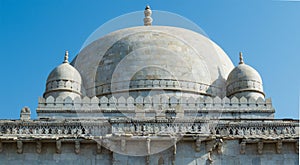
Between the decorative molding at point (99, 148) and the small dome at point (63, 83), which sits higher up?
the small dome at point (63, 83)

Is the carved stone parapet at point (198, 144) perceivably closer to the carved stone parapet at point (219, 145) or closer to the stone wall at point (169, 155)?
the stone wall at point (169, 155)

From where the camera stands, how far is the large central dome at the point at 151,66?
2188 cm

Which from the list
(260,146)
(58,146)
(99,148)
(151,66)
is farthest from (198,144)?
(151,66)

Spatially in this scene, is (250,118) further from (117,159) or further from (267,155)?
(117,159)

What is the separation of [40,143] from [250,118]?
26.8 feet

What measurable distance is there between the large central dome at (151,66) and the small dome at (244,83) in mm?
701

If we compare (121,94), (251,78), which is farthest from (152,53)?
(251,78)

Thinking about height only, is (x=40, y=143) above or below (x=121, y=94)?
below

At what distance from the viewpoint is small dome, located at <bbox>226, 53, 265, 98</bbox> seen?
21886 millimetres

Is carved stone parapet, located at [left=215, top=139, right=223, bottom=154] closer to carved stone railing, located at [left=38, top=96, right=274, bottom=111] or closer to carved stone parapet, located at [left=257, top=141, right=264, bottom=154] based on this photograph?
carved stone parapet, located at [left=257, top=141, right=264, bottom=154]

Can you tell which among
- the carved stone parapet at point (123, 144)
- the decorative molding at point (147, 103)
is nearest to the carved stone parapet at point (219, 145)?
the carved stone parapet at point (123, 144)

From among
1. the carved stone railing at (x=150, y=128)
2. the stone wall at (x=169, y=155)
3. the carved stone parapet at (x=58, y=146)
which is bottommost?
the stone wall at (x=169, y=155)

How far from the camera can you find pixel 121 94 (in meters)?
21.7

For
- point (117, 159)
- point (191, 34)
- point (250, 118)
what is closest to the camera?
point (117, 159)
